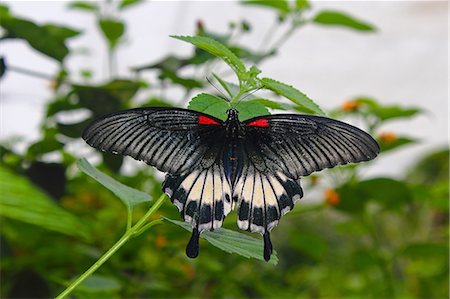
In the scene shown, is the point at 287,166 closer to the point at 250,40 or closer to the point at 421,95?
the point at 250,40

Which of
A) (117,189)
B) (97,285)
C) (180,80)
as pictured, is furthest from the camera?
(180,80)

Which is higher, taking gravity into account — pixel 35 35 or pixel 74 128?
pixel 35 35

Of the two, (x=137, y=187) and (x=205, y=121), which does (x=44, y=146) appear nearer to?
(x=137, y=187)

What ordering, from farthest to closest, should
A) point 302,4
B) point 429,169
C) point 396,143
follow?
point 429,169, point 396,143, point 302,4

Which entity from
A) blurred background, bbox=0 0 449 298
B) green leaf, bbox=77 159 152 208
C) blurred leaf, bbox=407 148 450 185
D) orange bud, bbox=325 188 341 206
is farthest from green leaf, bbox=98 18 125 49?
blurred leaf, bbox=407 148 450 185

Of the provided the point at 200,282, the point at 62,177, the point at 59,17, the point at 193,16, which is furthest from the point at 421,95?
the point at 62,177

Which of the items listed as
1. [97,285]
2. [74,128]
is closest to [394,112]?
[74,128]
